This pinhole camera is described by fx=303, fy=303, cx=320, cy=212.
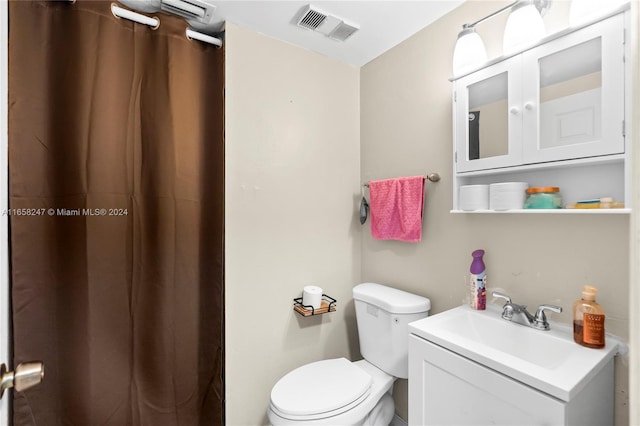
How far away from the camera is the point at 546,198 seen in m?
1.06

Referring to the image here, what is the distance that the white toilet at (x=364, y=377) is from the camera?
4.12 feet

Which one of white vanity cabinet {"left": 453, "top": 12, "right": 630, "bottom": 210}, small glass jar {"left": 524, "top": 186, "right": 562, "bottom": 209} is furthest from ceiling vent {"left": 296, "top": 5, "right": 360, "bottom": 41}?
small glass jar {"left": 524, "top": 186, "right": 562, "bottom": 209}

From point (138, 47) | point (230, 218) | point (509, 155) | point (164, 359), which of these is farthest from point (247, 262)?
point (509, 155)

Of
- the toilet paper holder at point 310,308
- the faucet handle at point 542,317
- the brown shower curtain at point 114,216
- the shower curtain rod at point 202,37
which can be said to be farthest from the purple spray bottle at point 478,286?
the shower curtain rod at point 202,37

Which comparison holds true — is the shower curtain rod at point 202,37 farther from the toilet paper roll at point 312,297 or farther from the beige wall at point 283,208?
the toilet paper roll at point 312,297

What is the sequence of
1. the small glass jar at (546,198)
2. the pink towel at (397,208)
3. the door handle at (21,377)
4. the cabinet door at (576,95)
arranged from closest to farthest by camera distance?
1. the door handle at (21,377)
2. the cabinet door at (576,95)
3. the small glass jar at (546,198)
4. the pink towel at (397,208)

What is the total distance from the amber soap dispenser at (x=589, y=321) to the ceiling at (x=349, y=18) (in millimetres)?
1328

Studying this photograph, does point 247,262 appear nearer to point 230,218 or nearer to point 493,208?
point 230,218

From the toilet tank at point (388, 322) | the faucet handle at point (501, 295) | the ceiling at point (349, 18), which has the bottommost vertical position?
the toilet tank at point (388, 322)

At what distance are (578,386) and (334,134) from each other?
158 cm

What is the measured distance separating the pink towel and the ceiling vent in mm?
819

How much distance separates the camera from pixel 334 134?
6.27ft

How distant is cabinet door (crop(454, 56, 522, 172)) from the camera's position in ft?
3.74

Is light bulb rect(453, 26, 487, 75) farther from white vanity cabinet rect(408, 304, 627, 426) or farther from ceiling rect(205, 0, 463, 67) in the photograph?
white vanity cabinet rect(408, 304, 627, 426)
